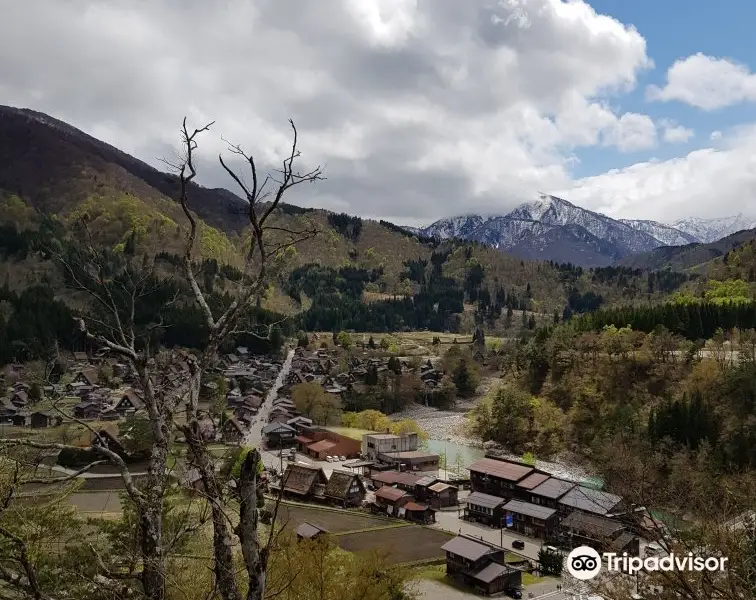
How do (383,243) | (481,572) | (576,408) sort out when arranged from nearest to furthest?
(481,572) < (576,408) < (383,243)

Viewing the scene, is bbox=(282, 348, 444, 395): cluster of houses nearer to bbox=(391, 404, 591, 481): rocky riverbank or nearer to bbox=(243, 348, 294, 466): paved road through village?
bbox=(243, 348, 294, 466): paved road through village

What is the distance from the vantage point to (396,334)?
105688mm

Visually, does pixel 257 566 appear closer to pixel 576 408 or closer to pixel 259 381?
pixel 576 408

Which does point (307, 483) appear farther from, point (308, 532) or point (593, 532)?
point (593, 532)

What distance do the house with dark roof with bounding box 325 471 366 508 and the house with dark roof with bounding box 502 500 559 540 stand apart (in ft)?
24.6

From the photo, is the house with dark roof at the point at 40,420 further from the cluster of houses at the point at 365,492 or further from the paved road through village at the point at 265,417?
the cluster of houses at the point at 365,492

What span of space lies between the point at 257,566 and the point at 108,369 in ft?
202

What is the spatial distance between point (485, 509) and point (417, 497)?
11.7 feet

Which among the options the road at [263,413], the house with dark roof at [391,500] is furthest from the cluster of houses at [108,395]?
the house with dark roof at [391,500]

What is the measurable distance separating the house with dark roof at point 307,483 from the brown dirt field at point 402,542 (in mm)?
5711

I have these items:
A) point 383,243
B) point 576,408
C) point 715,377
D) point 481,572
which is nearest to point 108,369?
point 576,408

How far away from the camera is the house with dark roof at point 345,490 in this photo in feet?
94.0

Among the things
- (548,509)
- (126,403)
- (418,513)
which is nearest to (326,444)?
(418,513)

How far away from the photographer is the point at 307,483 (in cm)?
2952
